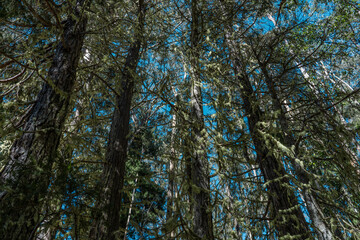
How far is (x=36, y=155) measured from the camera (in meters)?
2.64

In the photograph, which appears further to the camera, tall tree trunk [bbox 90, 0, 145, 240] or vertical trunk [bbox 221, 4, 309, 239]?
tall tree trunk [bbox 90, 0, 145, 240]

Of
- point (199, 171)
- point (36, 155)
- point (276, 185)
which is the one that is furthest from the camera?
point (276, 185)

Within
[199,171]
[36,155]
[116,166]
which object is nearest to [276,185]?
[199,171]

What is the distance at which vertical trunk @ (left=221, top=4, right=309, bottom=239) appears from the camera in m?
3.09

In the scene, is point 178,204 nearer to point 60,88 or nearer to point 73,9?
point 60,88

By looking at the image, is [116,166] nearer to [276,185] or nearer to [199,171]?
[199,171]

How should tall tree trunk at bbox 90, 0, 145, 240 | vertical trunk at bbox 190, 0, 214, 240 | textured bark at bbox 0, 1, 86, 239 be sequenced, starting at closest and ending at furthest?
textured bark at bbox 0, 1, 86, 239, vertical trunk at bbox 190, 0, 214, 240, tall tree trunk at bbox 90, 0, 145, 240

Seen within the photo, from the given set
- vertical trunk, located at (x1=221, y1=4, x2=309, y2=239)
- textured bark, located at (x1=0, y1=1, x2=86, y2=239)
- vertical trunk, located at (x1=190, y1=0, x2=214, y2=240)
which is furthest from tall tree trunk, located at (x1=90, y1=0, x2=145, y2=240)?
vertical trunk, located at (x1=221, y1=4, x2=309, y2=239)

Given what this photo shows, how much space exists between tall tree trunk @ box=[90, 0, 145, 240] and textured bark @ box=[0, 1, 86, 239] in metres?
0.99

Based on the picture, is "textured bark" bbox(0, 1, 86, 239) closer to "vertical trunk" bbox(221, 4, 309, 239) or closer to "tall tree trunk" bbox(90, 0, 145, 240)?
"tall tree trunk" bbox(90, 0, 145, 240)

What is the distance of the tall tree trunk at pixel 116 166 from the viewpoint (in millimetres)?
3225

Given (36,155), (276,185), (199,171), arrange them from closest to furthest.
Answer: (36,155)
(199,171)
(276,185)

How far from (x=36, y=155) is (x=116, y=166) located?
1.39 meters

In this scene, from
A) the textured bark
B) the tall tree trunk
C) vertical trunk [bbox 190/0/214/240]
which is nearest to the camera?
the textured bark
